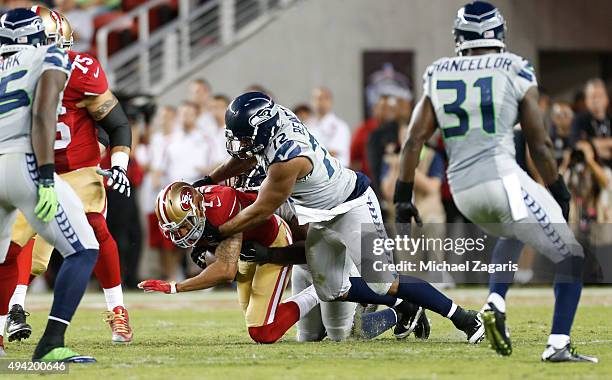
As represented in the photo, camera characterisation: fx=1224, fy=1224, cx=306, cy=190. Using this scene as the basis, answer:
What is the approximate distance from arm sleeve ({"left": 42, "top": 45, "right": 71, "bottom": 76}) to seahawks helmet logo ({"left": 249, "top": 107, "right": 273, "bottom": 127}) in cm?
121

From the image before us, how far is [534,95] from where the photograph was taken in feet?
19.9

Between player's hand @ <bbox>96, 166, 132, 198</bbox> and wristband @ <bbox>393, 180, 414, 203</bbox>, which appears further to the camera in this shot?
player's hand @ <bbox>96, 166, 132, 198</bbox>

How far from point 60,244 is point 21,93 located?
765 millimetres

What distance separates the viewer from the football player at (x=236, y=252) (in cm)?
696

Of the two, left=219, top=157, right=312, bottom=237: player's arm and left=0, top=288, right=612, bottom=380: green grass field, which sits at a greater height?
left=219, top=157, right=312, bottom=237: player's arm

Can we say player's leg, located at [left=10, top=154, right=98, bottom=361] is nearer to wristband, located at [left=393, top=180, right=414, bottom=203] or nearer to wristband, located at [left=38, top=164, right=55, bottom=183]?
wristband, located at [left=38, top=164, right=55, bottom=183]

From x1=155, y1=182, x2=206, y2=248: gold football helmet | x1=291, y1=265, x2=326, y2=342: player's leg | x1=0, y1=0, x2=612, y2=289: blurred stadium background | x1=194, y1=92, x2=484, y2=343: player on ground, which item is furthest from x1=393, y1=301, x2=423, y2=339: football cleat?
x1=0, y1=0, x2=612, y2=289: blurred stadium background

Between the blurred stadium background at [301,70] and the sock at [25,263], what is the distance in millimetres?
4917

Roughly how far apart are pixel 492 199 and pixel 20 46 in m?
2.50

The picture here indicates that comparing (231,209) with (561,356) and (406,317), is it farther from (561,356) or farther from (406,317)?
(561,356)

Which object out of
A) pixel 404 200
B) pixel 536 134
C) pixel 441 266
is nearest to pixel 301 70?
pixel 441 266

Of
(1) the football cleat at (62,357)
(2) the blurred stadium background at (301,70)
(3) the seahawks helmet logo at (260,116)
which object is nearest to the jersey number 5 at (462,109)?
(3) the seahawks helmet logo at (260,116)

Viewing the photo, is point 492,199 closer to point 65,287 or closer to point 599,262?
point 65,287

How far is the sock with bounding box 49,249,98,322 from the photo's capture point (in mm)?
6004
